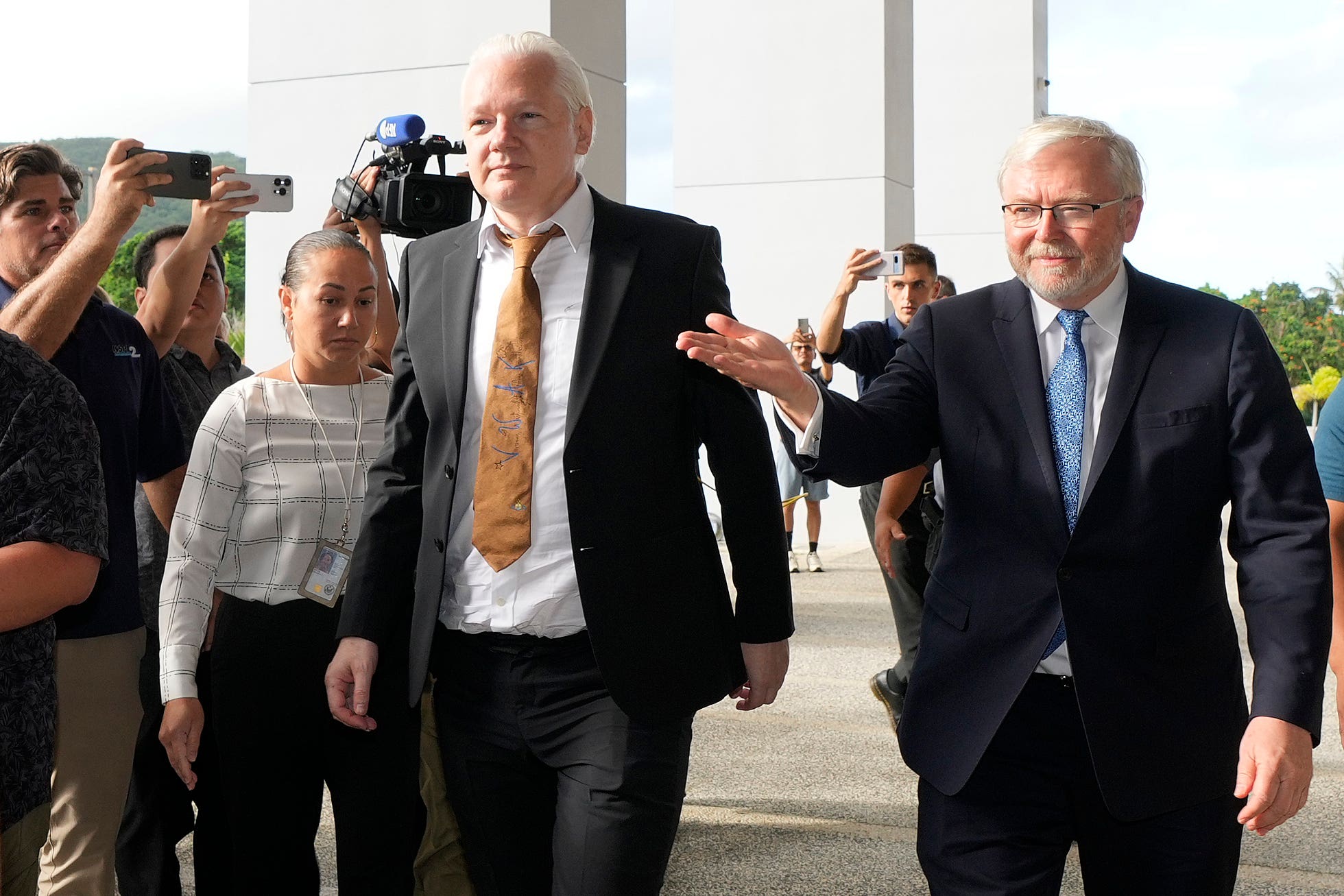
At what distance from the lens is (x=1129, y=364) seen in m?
2.20

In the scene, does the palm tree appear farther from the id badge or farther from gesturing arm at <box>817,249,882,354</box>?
the id badge

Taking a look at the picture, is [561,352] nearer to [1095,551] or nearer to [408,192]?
[1095,551]

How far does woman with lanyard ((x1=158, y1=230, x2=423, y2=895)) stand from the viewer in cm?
278

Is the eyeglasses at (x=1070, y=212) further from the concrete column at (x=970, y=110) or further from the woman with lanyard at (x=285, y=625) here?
the concrete column at (x=970, y=110)

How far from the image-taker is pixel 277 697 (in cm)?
282

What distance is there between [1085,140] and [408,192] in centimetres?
186

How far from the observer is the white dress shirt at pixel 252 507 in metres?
2.80

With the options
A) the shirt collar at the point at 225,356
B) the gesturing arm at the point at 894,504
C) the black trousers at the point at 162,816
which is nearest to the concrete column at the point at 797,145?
the gesturing arm at the point at 894,504

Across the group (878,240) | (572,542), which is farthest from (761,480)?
(878,240)

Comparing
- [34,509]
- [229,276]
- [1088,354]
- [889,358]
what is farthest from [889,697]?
[229,276]

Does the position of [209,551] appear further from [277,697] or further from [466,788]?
[466,788]

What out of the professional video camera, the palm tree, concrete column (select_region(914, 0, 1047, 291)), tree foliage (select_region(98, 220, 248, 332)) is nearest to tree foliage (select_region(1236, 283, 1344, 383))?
the palm tree

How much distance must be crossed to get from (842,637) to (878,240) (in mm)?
5577

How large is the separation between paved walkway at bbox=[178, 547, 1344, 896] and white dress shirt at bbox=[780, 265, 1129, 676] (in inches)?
78.0
